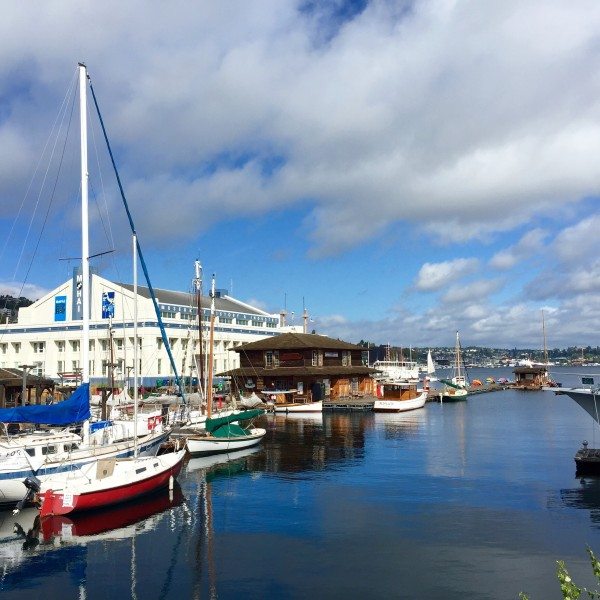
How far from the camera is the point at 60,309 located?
101188 millimetres

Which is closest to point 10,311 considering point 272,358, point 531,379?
point 272,358

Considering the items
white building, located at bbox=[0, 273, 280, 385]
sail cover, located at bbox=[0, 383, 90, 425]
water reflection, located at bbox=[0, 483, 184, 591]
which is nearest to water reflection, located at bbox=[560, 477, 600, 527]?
water reflection, located at bbox=[0, 483, 184, 591]

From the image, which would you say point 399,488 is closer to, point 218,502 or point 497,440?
point 218,502

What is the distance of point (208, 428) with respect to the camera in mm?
46250

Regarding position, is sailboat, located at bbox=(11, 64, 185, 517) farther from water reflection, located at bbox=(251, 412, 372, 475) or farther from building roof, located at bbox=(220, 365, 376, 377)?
building roof, located at bbox=(220, 365, 376, 377)

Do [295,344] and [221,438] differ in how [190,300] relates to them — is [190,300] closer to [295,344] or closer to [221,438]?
[295,344]

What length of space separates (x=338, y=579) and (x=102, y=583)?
24.1 feet

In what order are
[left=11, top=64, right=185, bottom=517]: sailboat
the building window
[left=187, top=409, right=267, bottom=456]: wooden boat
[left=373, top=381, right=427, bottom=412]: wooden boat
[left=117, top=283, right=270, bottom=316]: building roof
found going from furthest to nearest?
[left=117, top=283, right=270, bottom=316]: building roof → the building window → [left=373, top=381, right=427, bottom=412]: wooden boat → [left=187, top=409, right=267, bottom=456]: wooden boat → [left=11, top=64, right=185, bottom=517]: sailboat

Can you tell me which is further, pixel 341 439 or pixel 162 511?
pixel 341 439

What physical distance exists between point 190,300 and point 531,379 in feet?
252

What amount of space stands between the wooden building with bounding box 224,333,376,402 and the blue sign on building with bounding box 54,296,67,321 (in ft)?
100

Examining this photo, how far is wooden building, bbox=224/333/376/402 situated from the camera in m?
85.0

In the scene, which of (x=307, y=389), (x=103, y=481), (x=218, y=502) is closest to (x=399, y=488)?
(x=218, y=502)

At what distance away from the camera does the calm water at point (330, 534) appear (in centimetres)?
1938
